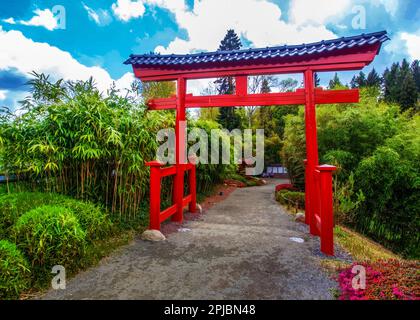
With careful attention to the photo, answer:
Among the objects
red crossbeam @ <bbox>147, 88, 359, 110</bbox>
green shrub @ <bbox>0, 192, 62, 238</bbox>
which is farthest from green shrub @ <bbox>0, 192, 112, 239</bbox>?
red crossbeam @ <bbox>147, 88, 359, 110</bbox>

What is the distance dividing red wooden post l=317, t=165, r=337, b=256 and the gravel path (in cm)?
19

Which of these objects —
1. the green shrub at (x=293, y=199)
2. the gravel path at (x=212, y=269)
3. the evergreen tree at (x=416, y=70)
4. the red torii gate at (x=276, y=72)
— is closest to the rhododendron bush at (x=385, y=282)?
the gravel path at (x=212, y=269)

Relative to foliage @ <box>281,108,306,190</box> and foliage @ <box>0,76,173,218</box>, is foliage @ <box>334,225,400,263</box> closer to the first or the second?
foliage @ <box>0,76,173,218</box>

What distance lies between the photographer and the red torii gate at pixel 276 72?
11.5ft

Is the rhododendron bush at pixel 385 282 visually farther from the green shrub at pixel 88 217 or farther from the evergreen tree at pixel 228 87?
the evergreen tree at pixel 228 87

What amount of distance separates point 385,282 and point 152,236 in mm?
2666

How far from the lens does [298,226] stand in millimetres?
4316

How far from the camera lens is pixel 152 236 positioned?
3.45 metres

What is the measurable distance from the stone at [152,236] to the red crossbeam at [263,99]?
6.96 ft

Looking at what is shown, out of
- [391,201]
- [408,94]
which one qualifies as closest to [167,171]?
[391,201]

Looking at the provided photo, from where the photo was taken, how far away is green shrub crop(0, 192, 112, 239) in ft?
8.34

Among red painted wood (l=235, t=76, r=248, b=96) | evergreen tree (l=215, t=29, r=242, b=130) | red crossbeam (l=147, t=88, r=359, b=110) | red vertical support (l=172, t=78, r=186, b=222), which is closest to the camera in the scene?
red crossbeam (l=147, t=88, r=359, b=110)

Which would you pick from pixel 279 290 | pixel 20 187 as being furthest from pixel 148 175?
pixel 279 290
